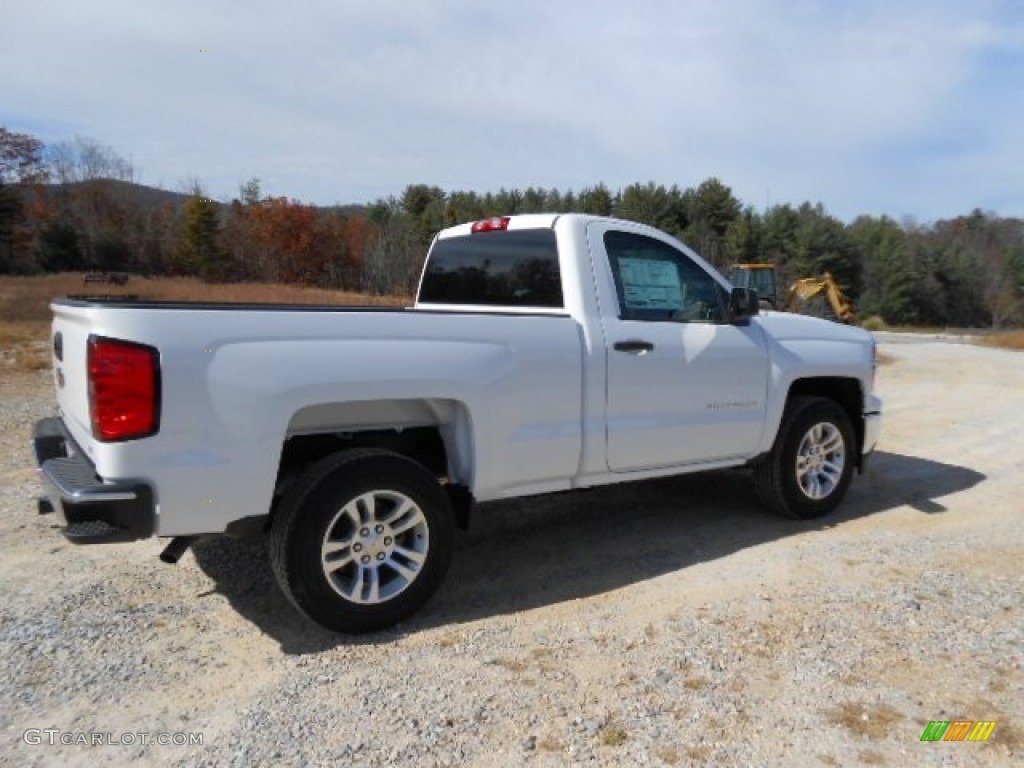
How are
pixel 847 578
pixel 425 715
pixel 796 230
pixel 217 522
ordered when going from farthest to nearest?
pixel 796 230 < pixel 847 578 < pixel 217 522 < pixel 425 715

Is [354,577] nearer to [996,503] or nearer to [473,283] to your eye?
[473,283]

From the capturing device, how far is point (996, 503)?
5.82 meters

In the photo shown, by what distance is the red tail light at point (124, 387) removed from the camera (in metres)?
2.91

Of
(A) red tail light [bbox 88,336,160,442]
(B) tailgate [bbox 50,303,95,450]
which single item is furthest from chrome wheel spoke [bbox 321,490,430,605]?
(B) tailgate [bbox 50,303,95,450]

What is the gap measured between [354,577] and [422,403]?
90cm

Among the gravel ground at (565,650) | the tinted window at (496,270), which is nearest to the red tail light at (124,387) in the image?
the gravel ground at (565,650)

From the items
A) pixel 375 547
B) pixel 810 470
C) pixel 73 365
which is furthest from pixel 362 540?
pixel 810 470

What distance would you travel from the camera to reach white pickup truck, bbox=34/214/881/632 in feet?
9.84

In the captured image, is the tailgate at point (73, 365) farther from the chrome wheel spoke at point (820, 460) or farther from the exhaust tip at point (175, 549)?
the chrome wheel spoke at point (820, 460)

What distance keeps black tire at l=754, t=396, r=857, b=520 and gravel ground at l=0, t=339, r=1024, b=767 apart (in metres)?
0.15

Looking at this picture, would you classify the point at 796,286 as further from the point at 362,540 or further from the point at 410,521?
the point at 362,540

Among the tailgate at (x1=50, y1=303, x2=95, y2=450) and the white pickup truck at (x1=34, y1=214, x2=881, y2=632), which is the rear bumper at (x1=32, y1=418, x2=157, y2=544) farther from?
the tailgate at (x1=50, y1=303, x2=95, y2=450)

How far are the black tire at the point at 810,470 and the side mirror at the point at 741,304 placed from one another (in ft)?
2.83

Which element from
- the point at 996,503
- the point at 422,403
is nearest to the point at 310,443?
the point at 422,403
